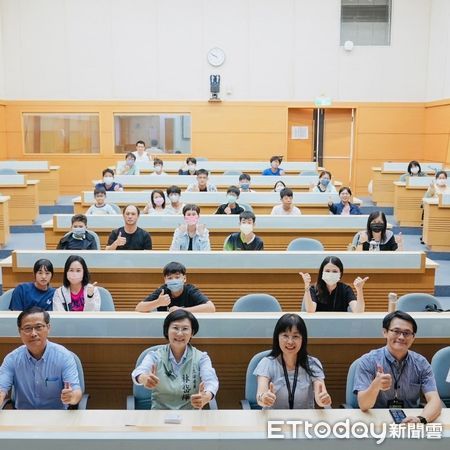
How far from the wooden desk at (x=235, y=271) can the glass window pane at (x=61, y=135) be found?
27.2 ft

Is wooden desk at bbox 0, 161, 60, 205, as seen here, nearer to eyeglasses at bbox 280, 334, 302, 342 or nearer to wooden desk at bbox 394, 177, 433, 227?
wooden desk at bbox 394, 177, 433, 227

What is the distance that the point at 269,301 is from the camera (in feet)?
13.0

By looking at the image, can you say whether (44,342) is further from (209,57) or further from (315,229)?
(209,57)

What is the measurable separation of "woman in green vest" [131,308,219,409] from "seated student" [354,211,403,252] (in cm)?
286

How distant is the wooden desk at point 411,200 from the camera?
8.97 metres

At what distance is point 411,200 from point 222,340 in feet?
20.9

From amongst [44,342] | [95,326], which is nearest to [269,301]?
[95,326]

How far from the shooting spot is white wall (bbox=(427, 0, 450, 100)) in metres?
11.6

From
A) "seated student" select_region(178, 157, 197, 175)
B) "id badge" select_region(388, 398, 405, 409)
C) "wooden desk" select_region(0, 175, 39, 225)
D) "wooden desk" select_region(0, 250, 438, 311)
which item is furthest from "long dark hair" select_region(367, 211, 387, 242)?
"wooden desk" select_region(0, 175, 39, 225)

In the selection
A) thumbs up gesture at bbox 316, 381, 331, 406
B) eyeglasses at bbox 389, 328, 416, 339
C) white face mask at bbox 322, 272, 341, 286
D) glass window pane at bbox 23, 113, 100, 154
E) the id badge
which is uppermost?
glass window pane at bbox 23, 113, 100, 154

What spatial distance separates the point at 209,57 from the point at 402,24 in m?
4.45

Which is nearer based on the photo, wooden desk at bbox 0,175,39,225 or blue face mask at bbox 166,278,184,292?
blue face mask at bbox 166,278,184,292

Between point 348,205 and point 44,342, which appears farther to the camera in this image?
point 348,205

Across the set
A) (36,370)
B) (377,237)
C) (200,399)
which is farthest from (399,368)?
(377,237)
